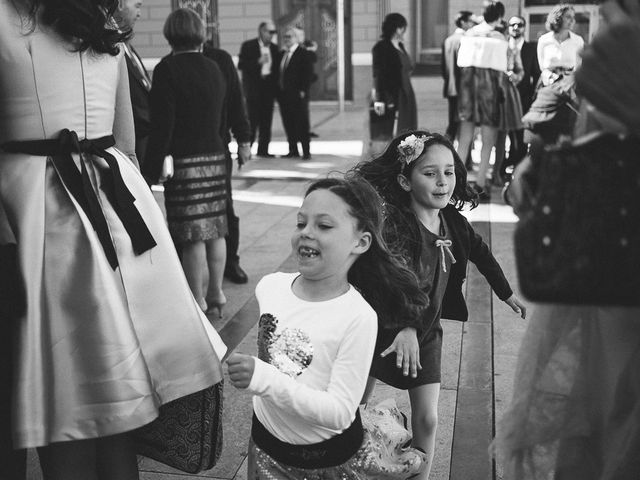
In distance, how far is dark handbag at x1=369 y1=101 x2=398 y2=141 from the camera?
9570 mm

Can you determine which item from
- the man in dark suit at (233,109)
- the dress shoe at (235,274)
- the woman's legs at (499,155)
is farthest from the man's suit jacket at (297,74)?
the man in dark suit at (233,109)

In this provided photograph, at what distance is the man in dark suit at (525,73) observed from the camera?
9.95 metres

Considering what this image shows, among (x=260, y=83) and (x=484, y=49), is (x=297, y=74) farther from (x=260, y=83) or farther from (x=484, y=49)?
(x=484, y=49)

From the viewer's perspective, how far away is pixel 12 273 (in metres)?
2.43

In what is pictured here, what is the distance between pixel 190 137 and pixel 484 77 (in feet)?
14.9

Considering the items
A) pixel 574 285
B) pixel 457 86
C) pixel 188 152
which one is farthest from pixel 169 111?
pixel 457 86

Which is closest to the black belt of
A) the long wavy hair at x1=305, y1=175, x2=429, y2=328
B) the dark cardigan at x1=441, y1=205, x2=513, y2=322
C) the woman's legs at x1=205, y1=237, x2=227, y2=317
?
the long wavy hair at x1=305, y1=175, x2=429, y2=328

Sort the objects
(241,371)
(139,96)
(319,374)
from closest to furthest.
A: 1. (241,371)
2. (319,374)
3. (139,96)

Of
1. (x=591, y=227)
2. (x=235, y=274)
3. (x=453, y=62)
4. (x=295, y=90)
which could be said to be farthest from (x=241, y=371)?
(x=295, y=90)

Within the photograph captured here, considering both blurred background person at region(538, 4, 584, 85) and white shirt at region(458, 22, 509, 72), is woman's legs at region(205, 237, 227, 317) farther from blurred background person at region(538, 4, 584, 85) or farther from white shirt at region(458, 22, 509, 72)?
white shirt at region(458, 22, 509, 72)

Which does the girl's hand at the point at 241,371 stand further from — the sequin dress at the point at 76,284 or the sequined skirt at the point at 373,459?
the sequin dress at the point at 76,284

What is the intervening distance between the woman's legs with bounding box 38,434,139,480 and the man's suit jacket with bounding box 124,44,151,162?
1.80m

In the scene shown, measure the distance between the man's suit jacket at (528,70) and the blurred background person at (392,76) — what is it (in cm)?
140

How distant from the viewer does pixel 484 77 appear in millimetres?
8859
